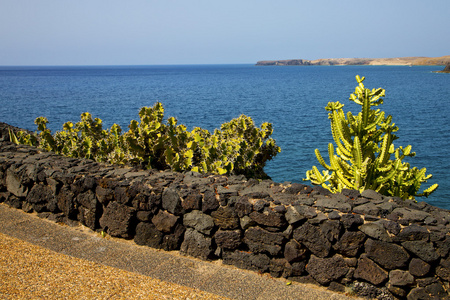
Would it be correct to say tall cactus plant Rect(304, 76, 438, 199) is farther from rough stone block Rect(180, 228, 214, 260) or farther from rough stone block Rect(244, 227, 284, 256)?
rough stone block Rect(180, 228, 214, 260)

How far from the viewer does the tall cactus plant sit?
5.71 m

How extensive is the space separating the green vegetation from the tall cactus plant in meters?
1.47

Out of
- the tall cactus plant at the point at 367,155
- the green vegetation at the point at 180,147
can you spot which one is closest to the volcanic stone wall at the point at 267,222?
the green vegetation at the point at 180,147

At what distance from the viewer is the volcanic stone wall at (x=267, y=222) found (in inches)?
162

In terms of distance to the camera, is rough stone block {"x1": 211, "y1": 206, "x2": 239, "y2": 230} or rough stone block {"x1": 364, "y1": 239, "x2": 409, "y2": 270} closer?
rough stone block {"x1": 364, "y1": 239, "x2": 409, "y2": 270}

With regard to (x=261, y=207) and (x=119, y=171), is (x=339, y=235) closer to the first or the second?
(x=261, y=207)

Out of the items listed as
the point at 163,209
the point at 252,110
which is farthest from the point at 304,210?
the point at 252,110

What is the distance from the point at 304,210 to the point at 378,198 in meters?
1.06

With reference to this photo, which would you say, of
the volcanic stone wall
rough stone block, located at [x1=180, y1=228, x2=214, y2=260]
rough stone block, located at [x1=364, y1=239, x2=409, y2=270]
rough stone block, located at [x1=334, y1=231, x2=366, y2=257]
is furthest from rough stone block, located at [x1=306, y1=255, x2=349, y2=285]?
rough stone block, located at [x1=180, y1=228, x2=214, y2=260]

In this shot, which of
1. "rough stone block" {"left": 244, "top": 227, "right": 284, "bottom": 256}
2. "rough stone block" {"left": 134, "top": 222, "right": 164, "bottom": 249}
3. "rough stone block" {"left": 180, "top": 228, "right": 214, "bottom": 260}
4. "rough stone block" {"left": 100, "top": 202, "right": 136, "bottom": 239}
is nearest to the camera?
"rough stone block" {"left": 244, "top": 227, "right": 284, "bottom": 256}

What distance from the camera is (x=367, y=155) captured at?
5.92m

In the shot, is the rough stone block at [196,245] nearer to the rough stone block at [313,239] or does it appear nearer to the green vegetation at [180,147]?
the rough stone block at [313,239]

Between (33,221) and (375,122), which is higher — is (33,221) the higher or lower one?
the lower one

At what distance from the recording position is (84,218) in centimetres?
602
